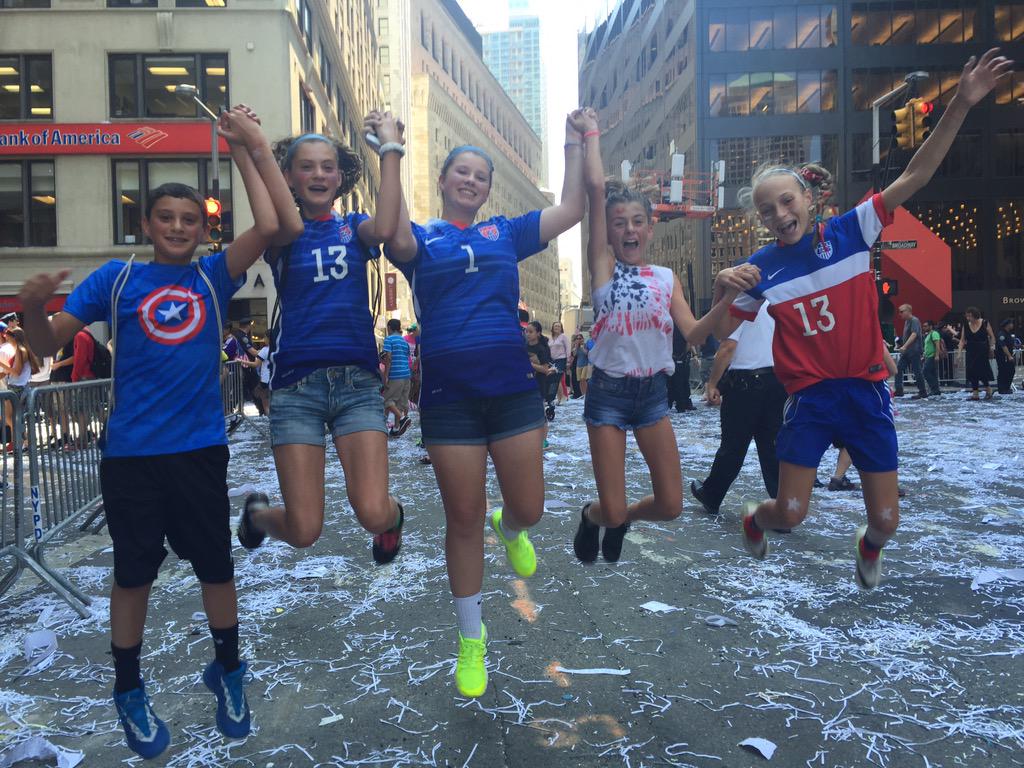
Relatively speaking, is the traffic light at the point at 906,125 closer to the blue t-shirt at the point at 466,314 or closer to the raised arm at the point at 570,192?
the raised arm at the point at 570,192

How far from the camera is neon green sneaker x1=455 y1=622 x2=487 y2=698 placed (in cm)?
325

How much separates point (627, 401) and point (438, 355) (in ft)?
3.73

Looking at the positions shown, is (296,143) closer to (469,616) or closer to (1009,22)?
(469,616)

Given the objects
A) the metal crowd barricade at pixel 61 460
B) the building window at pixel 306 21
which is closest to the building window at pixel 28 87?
the building window at pixel 306 21

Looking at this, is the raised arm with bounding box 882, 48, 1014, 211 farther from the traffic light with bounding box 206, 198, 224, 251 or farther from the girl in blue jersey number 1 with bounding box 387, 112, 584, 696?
the traffic light with bounding box 206, 198, 224, 251

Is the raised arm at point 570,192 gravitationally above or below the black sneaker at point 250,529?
above

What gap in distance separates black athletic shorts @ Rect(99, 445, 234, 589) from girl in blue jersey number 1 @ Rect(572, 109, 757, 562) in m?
1.81

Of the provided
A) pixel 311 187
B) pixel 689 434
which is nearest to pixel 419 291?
pixel 311 187

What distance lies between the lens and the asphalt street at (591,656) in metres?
3.01

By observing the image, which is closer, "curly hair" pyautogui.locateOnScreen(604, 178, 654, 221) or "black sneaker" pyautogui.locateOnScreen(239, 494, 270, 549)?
"black sneaker" pyautogui.locateOnScreen(239, 494, 270, 549)

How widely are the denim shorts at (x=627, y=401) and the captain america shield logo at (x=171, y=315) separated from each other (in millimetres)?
1904

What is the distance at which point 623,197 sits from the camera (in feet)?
13.3

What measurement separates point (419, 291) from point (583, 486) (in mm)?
5407

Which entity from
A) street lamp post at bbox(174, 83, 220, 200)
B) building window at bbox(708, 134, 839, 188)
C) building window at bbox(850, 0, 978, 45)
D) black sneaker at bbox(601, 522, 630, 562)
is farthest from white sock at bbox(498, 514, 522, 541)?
building window at bbox(850, 0, 978, 45)
